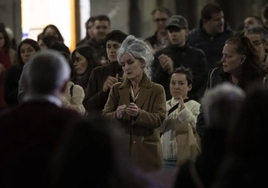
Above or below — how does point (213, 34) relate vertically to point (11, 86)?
above

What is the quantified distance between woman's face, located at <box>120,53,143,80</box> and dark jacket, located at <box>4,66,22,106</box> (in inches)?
73.3

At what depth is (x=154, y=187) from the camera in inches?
202

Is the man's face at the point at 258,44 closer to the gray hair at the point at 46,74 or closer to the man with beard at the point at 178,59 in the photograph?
the man with beard at the point at 178,59

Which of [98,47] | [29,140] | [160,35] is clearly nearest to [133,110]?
[29,140]

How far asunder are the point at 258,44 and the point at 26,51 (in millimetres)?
2759

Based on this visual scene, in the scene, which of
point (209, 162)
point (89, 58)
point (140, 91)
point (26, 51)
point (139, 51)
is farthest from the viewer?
point (89, 58)

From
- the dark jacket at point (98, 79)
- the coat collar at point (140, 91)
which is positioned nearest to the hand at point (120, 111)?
the coat collar at point (140, 91)

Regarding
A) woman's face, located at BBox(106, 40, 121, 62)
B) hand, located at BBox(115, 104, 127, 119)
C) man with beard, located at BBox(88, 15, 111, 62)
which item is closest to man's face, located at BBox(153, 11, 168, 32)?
man with beard, located at BBox(88, 15, 111, 62)

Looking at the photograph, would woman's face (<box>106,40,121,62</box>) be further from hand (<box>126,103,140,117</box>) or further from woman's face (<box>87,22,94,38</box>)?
woman's face (<box>87,22,94,38</box>)

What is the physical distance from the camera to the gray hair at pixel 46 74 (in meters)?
5.95

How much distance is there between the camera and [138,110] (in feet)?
28.7

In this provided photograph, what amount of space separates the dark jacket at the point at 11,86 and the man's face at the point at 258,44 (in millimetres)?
2644

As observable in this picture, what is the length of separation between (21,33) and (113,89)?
7.09 meters

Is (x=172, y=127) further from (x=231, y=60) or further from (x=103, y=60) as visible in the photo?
(x=103, y=60)
